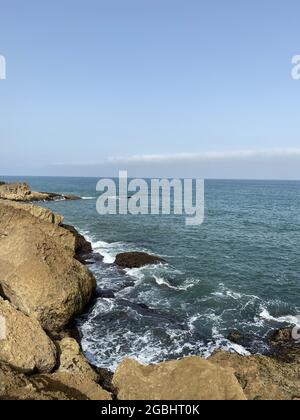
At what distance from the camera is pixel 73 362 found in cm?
1412

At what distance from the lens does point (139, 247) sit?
39875 millimetres

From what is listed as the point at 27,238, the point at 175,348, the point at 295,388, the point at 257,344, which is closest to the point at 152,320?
the point at 175,348

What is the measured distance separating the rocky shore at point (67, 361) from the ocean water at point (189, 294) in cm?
159

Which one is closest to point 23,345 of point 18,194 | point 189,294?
point 189,294

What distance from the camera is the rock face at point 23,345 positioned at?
13.2 meters

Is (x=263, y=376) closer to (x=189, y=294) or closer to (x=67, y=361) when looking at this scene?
(x=67, y=361)

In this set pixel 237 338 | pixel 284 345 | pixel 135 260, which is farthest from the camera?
pixel 135 260

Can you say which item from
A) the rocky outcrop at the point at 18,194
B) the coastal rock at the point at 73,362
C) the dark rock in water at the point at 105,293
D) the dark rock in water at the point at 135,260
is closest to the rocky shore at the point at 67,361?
the coastal rock at the point at 73,362

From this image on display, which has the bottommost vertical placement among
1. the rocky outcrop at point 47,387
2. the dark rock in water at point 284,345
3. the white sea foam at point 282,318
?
the dark rock in water at point 284,345

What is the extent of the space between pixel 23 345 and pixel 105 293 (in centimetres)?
1156

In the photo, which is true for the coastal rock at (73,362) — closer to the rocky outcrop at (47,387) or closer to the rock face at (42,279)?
the rocky outcrop at (47,387)

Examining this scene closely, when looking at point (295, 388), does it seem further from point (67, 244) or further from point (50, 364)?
point (67, 244)

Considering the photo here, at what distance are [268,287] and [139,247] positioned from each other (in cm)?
1569

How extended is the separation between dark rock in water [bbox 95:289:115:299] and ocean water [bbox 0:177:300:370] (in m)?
0.54
